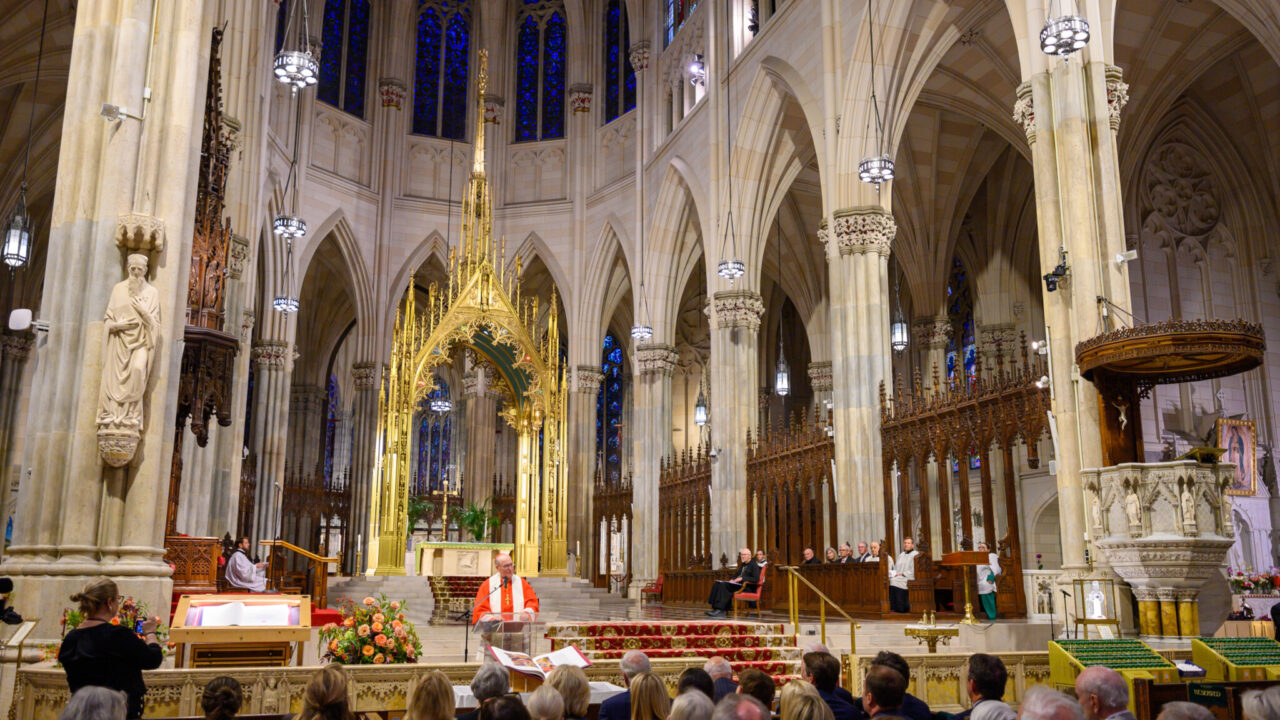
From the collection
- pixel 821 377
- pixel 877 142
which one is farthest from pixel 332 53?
pixel 877 142

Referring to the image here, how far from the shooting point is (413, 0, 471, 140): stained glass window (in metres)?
29.4

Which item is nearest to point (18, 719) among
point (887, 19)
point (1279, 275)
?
point (887, 19)

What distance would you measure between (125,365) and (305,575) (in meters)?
11.8

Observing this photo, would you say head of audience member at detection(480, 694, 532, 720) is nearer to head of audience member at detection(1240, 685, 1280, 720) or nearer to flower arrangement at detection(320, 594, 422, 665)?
head of audience member at detection(1240, 685, 1280, 720)

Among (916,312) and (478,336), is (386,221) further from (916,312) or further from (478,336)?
(916,312)

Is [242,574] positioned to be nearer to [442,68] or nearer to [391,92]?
[391,92]

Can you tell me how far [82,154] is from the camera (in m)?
8.25

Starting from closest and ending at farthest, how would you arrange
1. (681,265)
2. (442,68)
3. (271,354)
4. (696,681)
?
1. (696,681)
2. (271,354)
3. (681,265)
4. (442,68)

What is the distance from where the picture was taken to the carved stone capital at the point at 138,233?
805 centimetres

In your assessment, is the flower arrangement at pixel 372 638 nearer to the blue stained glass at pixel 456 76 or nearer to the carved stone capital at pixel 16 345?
the carved stone capital at pixel 16 345

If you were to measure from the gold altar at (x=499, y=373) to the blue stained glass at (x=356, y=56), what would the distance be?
604 centimetres

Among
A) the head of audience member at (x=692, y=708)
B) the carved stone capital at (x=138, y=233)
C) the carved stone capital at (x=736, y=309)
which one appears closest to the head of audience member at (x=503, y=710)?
the head of audience member at (x=692, y=708)

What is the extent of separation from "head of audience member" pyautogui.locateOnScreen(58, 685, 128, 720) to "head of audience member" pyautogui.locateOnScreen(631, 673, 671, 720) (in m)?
1.78

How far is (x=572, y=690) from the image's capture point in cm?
408
